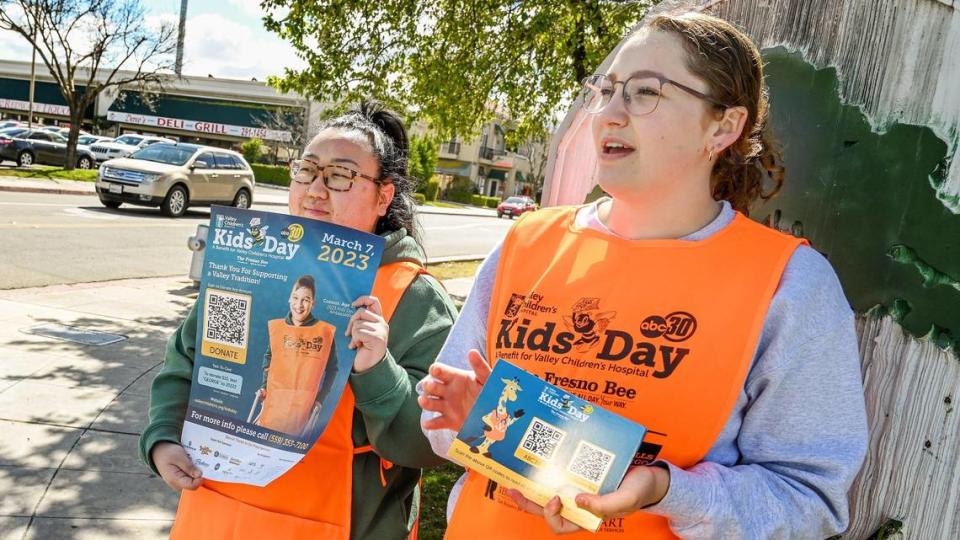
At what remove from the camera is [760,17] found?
235 centimetres

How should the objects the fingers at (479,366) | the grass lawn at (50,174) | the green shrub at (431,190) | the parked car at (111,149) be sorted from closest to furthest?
the fingers at (479,366) → the grass lawn at (50,174) → the parked car at (111,149) → the green shrub at (431,190)

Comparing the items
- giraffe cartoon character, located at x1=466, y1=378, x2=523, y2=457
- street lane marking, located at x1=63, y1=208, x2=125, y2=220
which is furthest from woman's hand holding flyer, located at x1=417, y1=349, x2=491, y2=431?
street lane marking, located at x1=63, y1=208, x2=125, y2=220

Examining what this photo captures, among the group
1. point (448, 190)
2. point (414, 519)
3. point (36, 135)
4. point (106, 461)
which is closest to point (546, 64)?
point (106, 461)

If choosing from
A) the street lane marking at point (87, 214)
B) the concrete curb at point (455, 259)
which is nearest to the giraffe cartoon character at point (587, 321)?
the concrete curb at point (455, 259)

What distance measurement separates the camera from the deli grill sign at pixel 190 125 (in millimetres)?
49500

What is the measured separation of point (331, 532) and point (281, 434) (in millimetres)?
307

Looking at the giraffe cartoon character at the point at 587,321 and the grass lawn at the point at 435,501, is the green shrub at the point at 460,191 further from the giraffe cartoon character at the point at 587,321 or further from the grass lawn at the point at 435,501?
the giraffe cartoon character at the point at 587,321

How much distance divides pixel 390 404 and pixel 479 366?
1.43 feet

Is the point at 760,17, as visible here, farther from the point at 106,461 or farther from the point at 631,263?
the point at 106,461

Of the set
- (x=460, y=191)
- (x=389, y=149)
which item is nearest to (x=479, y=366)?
(x=389, y=149)

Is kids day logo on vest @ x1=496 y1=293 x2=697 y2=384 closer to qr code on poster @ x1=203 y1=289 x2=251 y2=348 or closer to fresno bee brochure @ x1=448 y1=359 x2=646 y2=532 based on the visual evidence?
fresno bee brochure @ x1=448 y1=359 x2=646 y2=532

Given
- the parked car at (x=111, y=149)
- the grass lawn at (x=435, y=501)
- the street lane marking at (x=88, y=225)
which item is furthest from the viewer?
the parked car at (x=111, y=149)

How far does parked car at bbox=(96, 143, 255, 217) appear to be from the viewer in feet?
52.9

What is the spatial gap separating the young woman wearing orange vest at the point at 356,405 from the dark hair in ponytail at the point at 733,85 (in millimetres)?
826
